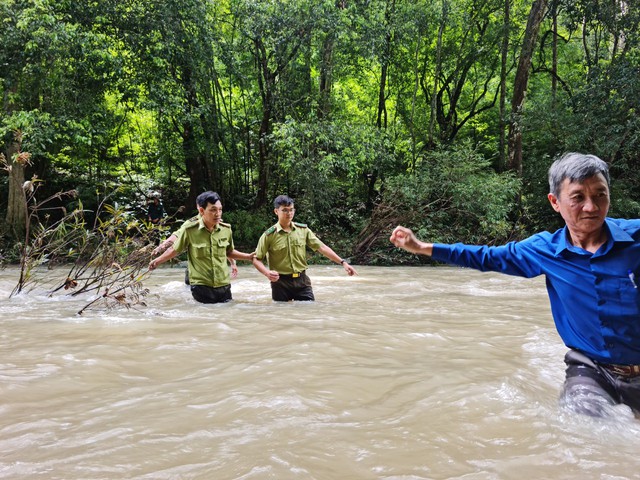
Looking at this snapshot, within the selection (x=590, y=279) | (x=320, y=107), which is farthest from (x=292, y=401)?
(x=320, y=107)

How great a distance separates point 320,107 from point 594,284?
16.6 m

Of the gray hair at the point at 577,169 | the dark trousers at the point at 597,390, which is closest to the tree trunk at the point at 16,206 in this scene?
the gray hair at the point at 577,169

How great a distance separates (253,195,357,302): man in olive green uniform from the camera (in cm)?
707

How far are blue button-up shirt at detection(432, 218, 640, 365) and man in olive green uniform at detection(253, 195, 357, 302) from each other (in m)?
4.06

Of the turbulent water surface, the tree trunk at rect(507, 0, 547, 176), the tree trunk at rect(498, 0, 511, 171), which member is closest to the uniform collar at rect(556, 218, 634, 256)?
the turbulent water surface

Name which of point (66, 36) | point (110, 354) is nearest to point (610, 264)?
point (110, 354)

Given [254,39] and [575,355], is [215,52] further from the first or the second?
[575,355]

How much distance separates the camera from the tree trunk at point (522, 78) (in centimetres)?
1784

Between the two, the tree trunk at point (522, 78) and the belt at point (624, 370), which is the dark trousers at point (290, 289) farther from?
the tree trunk at point (522, 78)

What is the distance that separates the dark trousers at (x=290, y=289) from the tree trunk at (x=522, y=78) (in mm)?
13282

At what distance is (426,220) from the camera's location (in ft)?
57.9

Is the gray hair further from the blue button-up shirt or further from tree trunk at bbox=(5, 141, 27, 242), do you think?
tree trunk at bbox=(5, 141, 27, 242)

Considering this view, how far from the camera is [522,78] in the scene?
1836 cm

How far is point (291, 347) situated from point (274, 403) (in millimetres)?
1502
